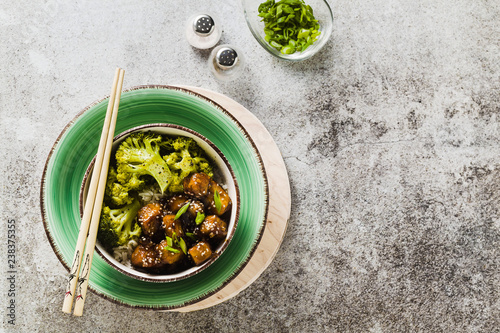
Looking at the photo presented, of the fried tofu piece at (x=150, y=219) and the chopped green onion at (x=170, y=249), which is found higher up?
the fried tofu piece at (x=150, y=219)

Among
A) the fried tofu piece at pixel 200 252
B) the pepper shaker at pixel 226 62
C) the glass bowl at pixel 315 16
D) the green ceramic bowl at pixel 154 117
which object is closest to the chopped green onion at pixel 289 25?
the glass bowl at pixel 315 16

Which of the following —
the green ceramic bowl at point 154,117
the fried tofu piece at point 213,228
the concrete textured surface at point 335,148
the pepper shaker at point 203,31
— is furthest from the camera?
the concrete textured surface at point 335,148

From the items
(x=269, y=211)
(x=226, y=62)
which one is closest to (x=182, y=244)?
(x=269, y=211)

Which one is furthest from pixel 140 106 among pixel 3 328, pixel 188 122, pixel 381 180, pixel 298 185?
pixel 3 328

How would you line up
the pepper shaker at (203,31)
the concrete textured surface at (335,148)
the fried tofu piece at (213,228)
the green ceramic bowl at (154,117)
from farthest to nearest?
the concrete textured surface at (335,148), the pepper shaker at (203,31), the green ceramic bowl at (154,117), the fried tofu piece at (213,228)

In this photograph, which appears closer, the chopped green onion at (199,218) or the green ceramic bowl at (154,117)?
the chopped green onion at (199,218)

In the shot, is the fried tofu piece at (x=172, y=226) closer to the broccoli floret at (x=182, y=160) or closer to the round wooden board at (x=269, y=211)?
the broccoli floret at (x=182, y=160)

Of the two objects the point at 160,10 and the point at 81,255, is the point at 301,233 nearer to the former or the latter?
the point at 81,255

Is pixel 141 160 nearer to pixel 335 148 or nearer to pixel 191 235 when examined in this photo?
pixel 191 235
